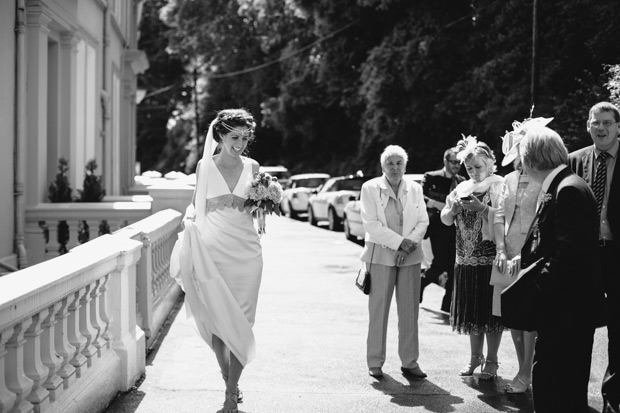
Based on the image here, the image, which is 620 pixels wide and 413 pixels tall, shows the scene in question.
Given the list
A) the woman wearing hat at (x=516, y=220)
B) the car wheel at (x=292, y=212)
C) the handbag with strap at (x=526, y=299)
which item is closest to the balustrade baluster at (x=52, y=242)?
the woman wearing hat at (x=516, y=220)

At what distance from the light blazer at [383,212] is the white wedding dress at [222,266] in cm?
140

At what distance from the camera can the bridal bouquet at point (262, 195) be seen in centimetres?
645

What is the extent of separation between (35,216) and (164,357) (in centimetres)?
497

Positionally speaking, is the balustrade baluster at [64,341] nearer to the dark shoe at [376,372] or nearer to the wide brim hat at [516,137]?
the dark shoe at [376,372]

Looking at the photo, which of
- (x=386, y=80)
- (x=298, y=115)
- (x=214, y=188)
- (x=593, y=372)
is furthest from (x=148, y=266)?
(x=298, y=115)

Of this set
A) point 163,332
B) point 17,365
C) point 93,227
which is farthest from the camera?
point 93,227

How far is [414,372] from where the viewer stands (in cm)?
738

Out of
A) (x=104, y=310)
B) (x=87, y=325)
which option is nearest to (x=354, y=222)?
(x=104, y=310)

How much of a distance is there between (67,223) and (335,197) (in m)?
13.6

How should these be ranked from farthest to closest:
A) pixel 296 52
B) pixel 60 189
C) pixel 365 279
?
pixel 296 52 < pixel 60 189 < pixel 365 279

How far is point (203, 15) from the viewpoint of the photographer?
1848 inches

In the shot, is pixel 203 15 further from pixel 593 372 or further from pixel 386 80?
pixel 593 372

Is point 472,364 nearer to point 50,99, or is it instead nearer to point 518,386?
point 518,386

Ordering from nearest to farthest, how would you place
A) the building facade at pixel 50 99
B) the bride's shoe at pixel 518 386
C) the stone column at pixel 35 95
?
the bride's shoe at pixel 518 386 < the building facade at pixel 50 99 < the stone column at pixel 35 95
